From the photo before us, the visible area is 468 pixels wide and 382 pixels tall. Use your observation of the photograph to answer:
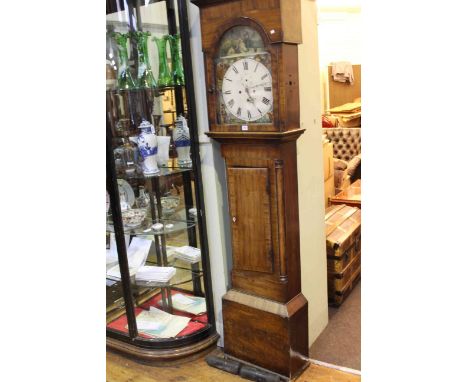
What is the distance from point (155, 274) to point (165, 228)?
25 centimetres

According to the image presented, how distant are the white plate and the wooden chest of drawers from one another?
1166 millimetres

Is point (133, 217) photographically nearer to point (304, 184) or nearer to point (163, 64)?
point (163, 64)

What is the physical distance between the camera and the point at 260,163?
181cm

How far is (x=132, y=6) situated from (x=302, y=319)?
1.62m

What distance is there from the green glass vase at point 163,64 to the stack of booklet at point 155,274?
3.08 feet

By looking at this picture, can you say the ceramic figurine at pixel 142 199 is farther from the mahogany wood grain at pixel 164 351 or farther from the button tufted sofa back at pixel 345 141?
the button tufted sofa back at pixel 345 141

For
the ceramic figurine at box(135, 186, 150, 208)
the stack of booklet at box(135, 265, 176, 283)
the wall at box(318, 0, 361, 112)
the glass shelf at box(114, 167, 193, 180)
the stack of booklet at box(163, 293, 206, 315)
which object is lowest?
the stack of booklet at box(163, 293, 206, 315)

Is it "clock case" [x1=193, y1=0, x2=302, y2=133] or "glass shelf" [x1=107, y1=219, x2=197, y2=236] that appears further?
"glass shelf" [x1=107, y1=219, x2=197, y2=236]

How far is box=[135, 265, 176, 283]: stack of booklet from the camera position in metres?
2.27

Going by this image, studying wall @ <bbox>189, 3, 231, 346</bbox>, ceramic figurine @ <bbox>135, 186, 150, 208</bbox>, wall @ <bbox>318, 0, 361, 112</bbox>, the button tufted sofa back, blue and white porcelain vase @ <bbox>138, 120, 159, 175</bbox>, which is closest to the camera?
wall @ <bbox>189, 3, 231, 346</bbox>

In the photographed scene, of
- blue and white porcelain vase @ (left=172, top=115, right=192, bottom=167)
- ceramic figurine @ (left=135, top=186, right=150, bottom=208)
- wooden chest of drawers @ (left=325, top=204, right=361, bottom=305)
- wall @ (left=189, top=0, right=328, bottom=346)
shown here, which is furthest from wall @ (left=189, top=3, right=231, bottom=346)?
wooden chest of drawers @ (left=325, top=204, right=361, bottom=305)

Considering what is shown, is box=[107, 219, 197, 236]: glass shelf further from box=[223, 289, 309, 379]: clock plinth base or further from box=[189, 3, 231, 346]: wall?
box=[223, 289, 309, 379]: clock plinth base
